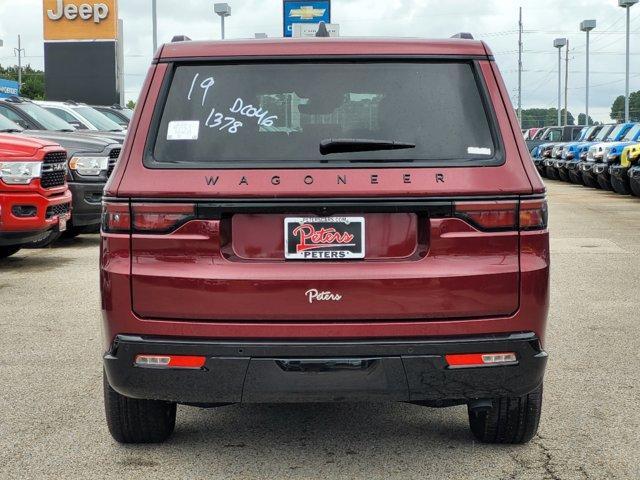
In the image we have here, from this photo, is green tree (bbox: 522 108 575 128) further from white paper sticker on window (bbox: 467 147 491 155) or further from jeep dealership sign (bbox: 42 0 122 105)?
white paper sticker on window (bbox: 467 147 491 155)

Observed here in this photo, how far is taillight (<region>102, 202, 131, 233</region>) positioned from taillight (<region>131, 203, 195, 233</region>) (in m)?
0.03

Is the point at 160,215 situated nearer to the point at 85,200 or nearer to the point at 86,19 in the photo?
the point at 85,200

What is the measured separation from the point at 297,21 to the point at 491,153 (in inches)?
878

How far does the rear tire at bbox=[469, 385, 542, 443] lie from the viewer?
173 inches

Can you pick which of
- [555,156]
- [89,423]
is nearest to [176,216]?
[89,423]

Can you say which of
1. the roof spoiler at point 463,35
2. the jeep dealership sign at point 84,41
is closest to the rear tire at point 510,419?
the roof spoiler at point 463,35

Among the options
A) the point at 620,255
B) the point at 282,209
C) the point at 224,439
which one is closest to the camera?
the point at 282,209

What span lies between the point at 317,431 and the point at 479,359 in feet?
3.90

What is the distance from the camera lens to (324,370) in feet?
12.6

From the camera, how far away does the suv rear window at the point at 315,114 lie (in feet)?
12.9

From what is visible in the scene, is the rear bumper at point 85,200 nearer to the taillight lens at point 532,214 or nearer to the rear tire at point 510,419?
the rear tire at point 510,419

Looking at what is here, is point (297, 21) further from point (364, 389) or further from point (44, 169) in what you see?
point (364, 389)

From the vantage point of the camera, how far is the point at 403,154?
3.92 meters

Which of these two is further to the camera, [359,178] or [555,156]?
[555,156]
